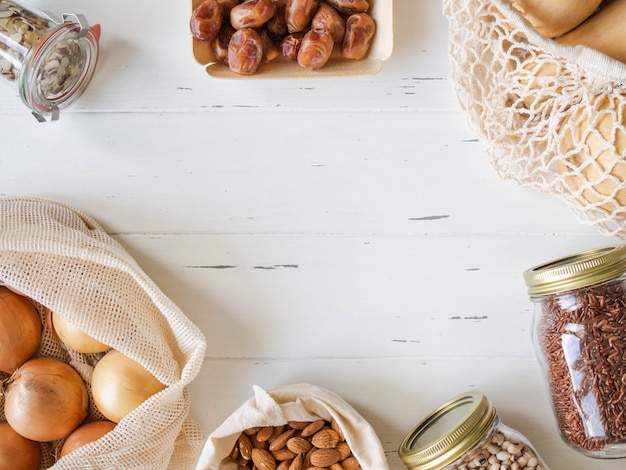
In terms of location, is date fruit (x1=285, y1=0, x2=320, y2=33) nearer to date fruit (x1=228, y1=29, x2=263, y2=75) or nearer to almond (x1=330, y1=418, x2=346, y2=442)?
date fruit (x1=228, y1=29, x2=263, y2=75)

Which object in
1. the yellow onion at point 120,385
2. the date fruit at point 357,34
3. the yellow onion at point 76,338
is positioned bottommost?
the yellow onion at point 120,385

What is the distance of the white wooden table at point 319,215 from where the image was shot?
76 cm

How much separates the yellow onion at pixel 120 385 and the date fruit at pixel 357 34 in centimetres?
45

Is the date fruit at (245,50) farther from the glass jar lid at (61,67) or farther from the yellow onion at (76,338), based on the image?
the yellow onion at (76,338)

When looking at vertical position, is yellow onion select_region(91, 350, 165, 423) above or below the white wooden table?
below

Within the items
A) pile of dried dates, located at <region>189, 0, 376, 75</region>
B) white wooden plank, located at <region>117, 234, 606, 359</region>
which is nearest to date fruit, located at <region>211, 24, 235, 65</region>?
pile of dried dates, located at <region>189, 0, 376, 75</region>

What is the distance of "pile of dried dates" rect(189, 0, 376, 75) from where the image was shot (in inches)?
27.3

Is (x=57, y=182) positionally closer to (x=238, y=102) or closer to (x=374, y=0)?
(x=238, y=102)

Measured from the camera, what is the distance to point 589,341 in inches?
25.8

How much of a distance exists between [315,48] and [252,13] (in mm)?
80

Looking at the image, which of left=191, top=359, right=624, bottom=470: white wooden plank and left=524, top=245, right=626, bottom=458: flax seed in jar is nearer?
left=524, top=245, right=626, bottom=458: flax seed in jar

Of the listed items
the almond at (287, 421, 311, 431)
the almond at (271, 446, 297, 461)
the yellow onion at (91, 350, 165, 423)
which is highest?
the yellow onion at (91, 350, 165, 423)

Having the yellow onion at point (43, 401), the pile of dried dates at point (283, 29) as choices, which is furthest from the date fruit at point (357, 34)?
the yellow onion at point (43, 401)

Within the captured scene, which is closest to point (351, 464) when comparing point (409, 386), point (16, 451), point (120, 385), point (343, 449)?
point (343, 449)
